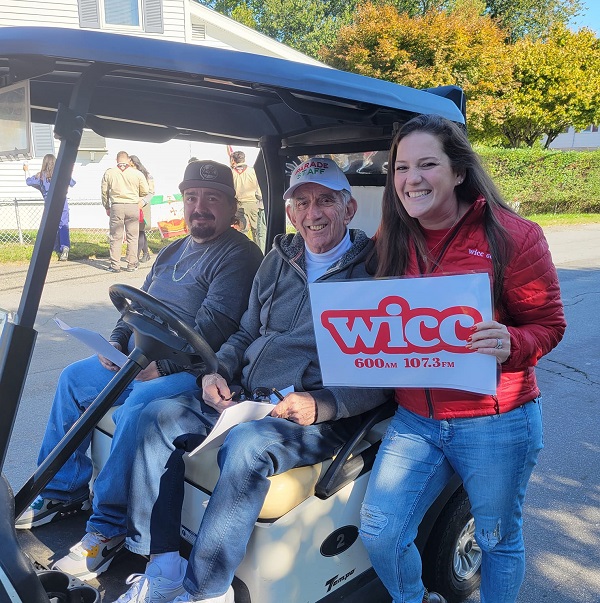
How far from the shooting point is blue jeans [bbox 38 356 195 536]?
226cm

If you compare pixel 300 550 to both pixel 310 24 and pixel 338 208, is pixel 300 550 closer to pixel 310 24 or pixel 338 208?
pixel 338 208

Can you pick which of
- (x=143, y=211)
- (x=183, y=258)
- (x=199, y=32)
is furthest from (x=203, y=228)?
(x=199, y=32)

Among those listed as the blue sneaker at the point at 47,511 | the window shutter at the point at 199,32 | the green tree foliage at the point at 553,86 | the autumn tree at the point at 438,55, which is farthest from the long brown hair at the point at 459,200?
the green tree foliage at the point at 553,86

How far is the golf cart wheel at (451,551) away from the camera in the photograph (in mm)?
2227

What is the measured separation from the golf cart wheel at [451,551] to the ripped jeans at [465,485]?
10.5 inches

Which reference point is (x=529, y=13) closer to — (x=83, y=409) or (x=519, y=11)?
(x=519, y=11)

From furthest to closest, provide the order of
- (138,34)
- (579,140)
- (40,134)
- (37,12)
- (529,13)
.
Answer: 1. (579,140)
2. (529,13)
3. (138,34)
4. (37,12)
5. (40,134)

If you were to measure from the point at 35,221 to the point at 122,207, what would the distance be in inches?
125

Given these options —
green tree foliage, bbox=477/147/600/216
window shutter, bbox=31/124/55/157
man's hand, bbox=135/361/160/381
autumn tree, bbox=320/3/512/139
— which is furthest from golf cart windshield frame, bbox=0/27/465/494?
autumn tree, bbox=320/3/512/139

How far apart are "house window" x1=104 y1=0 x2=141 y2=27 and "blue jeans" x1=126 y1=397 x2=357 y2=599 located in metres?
12.2

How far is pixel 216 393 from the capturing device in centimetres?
226

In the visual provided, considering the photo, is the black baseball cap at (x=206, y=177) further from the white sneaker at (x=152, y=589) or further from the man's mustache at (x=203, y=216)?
the white sneaker at (x=152, y=589)

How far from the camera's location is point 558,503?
10.5 feet

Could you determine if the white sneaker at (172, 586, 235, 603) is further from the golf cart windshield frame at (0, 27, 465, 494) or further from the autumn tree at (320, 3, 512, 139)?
the autumn tree at (320, 3, 512, 139)
